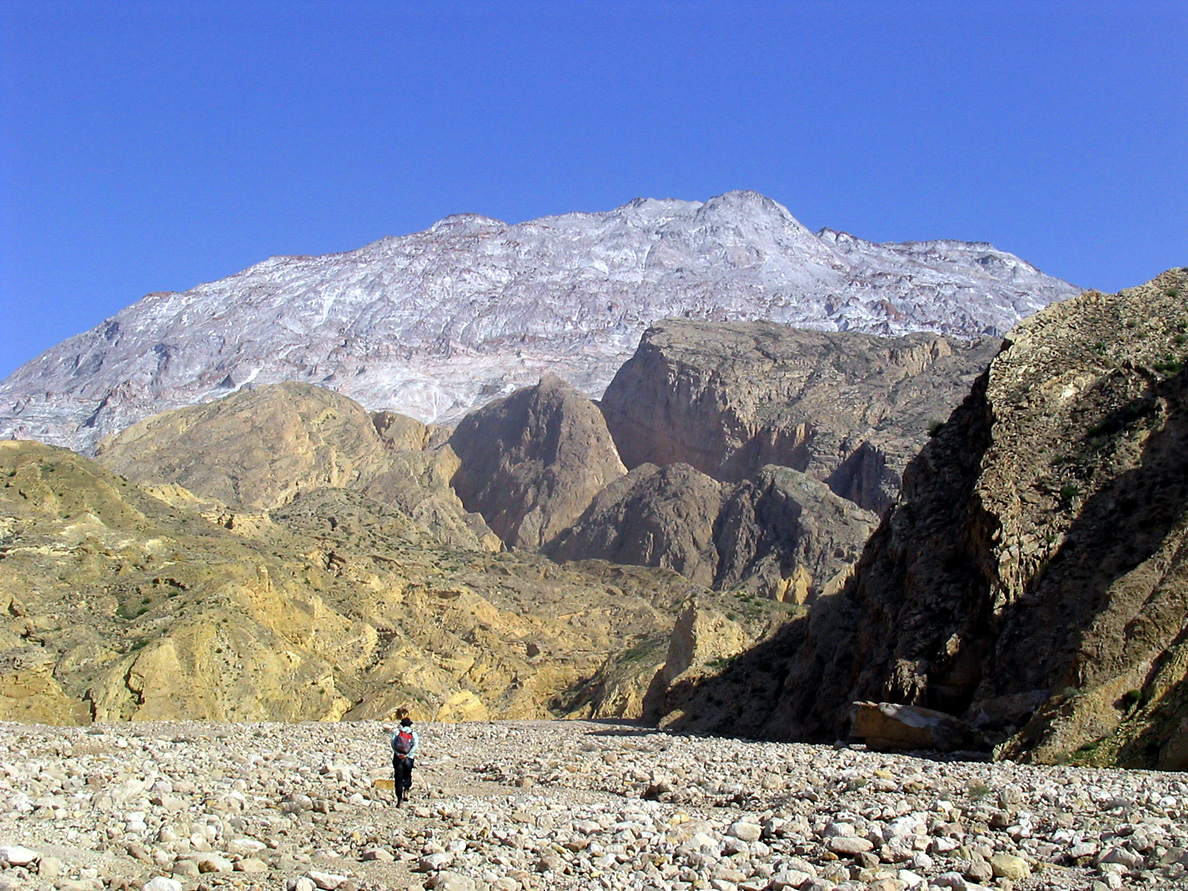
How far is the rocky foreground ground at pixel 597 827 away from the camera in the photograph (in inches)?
376

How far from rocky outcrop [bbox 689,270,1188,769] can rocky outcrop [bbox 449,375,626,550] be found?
64.1 meters

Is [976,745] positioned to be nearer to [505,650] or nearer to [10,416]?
[505,650]

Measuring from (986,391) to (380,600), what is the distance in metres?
30.9

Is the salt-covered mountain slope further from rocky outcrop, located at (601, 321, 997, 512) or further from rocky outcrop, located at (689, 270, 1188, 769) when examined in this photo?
rocky outcrop, located at (689, 270, 1188, 769)

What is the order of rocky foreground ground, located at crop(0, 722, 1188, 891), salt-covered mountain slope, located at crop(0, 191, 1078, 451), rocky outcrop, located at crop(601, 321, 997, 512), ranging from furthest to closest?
salt-covered mountain slope, located at crop(0, 191, 1078, 451) → rocky outcrop, located at crop(601, 321, 997, 512) → rocky foreground ground, located at crop(0, 722, 1188, 891)

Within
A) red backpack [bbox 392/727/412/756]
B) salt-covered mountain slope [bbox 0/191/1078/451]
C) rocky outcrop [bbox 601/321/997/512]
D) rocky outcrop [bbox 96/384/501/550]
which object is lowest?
red backpack [bbox 392/727/412/756]

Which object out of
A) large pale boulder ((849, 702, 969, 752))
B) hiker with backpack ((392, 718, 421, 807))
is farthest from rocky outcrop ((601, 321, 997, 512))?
hiker with backpack ((392, 718, 421, 807))

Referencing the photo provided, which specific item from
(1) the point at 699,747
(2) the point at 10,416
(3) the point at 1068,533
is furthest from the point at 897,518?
(2) the point at 10,416

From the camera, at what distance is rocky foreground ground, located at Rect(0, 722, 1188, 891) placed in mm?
9547

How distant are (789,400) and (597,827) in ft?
295

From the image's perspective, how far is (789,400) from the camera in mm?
100312

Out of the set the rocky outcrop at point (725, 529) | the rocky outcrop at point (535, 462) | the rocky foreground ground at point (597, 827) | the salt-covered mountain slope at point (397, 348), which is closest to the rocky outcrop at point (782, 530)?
the rocky outcrop at point (725, 529)

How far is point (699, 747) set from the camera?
2138cm

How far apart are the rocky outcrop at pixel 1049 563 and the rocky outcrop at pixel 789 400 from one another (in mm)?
58421
